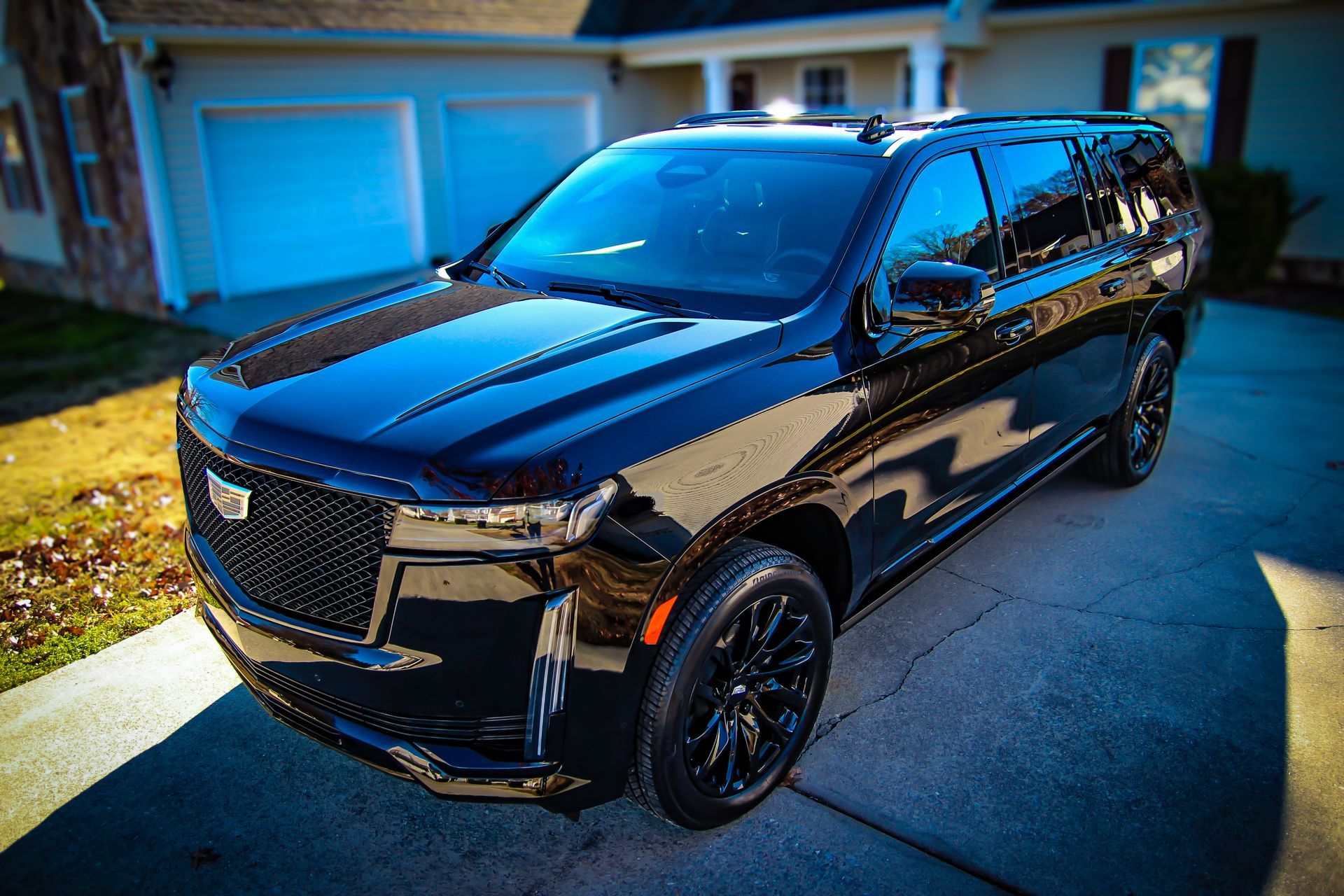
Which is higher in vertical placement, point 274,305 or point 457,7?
point 457,7

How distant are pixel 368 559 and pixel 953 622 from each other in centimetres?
274

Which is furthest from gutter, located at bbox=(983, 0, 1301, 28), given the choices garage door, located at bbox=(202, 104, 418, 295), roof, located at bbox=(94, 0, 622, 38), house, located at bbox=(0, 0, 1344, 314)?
garage door, located at bbox=(202, 104, 418, 295)

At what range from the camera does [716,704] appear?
116 inches

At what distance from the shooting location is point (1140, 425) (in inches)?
222

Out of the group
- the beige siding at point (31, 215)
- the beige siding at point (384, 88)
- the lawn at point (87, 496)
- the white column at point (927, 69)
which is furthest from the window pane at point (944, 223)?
the beige siding at point (31, 215)

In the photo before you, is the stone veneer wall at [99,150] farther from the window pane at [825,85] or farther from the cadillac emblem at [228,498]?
the window pane at [825,85]

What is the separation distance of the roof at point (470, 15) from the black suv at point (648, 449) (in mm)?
8748

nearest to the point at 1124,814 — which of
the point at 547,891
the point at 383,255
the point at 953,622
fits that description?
the point at 953,622

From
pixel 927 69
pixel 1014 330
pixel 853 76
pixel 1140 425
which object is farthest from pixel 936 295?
pixel 853 76

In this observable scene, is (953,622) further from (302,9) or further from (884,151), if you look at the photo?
(302,9)

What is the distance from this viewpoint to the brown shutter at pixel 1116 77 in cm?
1384

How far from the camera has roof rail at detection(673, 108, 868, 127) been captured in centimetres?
423

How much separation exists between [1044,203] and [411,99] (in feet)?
36.1

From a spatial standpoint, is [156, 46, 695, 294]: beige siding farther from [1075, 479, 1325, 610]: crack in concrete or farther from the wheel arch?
[1075, 479, 1325, 610]: crack in concrete
